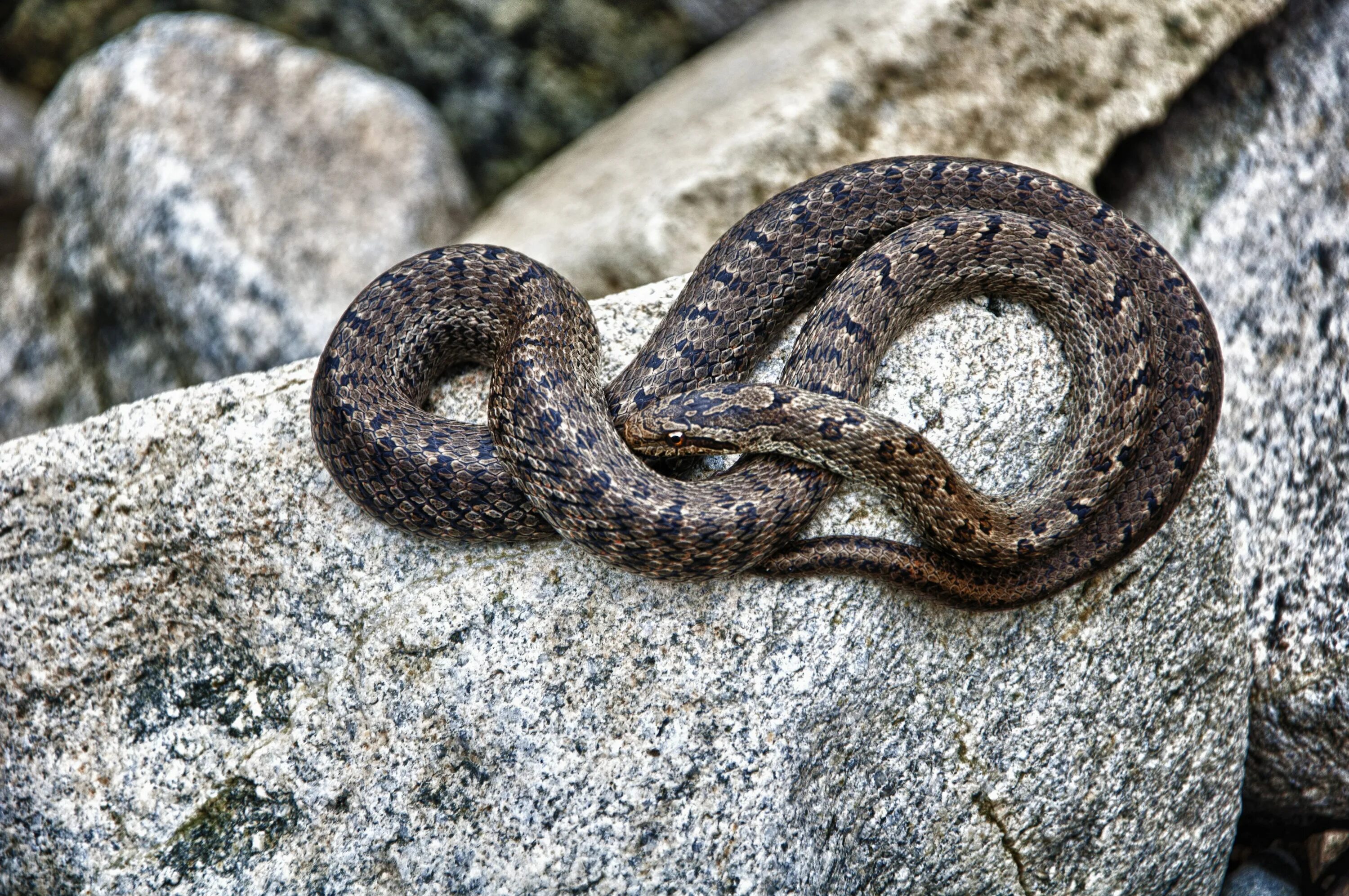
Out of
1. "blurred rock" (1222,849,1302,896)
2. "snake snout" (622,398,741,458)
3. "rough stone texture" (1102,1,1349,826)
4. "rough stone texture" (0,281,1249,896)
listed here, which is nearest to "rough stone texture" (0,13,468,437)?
"rough stone texture" (0,281,1249,896)

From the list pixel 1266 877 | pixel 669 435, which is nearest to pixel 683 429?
pixel 669 435

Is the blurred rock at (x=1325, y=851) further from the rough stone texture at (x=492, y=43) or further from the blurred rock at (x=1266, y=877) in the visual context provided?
the rough stone texture at (x=492, y=43)

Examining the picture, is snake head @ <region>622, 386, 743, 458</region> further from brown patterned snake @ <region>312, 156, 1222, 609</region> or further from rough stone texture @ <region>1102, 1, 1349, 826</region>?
rough stone texture @ <region>1102, 1, 1349, 826</region>

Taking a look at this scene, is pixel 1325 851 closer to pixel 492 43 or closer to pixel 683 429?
pixel 683 429

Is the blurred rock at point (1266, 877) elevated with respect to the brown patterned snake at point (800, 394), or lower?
lower

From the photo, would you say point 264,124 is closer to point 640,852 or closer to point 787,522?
point 787,522

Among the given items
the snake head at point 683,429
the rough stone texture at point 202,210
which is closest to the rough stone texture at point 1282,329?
the snake head at point 683,429
